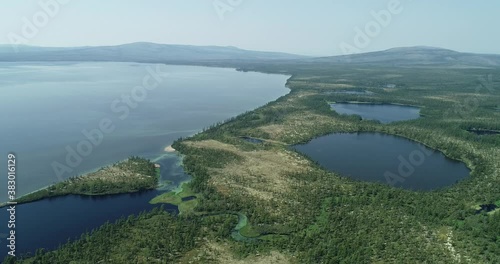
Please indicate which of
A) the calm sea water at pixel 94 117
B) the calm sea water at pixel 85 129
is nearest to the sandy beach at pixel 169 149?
the calm sea water at pixel 94 117

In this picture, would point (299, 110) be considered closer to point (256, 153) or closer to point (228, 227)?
point (256, 153)

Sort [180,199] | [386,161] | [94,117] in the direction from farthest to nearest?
[94,117], [386,161], [180,199]

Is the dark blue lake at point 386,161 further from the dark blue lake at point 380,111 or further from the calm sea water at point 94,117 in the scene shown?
the calm sea water at point 94,117

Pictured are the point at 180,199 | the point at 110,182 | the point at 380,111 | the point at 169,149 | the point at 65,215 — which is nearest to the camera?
the point at 65,215

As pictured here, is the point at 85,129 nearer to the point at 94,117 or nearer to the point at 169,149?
the point at 94,117

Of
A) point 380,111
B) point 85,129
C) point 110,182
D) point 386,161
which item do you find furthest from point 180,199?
point 380,111

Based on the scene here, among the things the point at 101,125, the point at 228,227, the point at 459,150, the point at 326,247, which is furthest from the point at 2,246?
the point at 459,150
